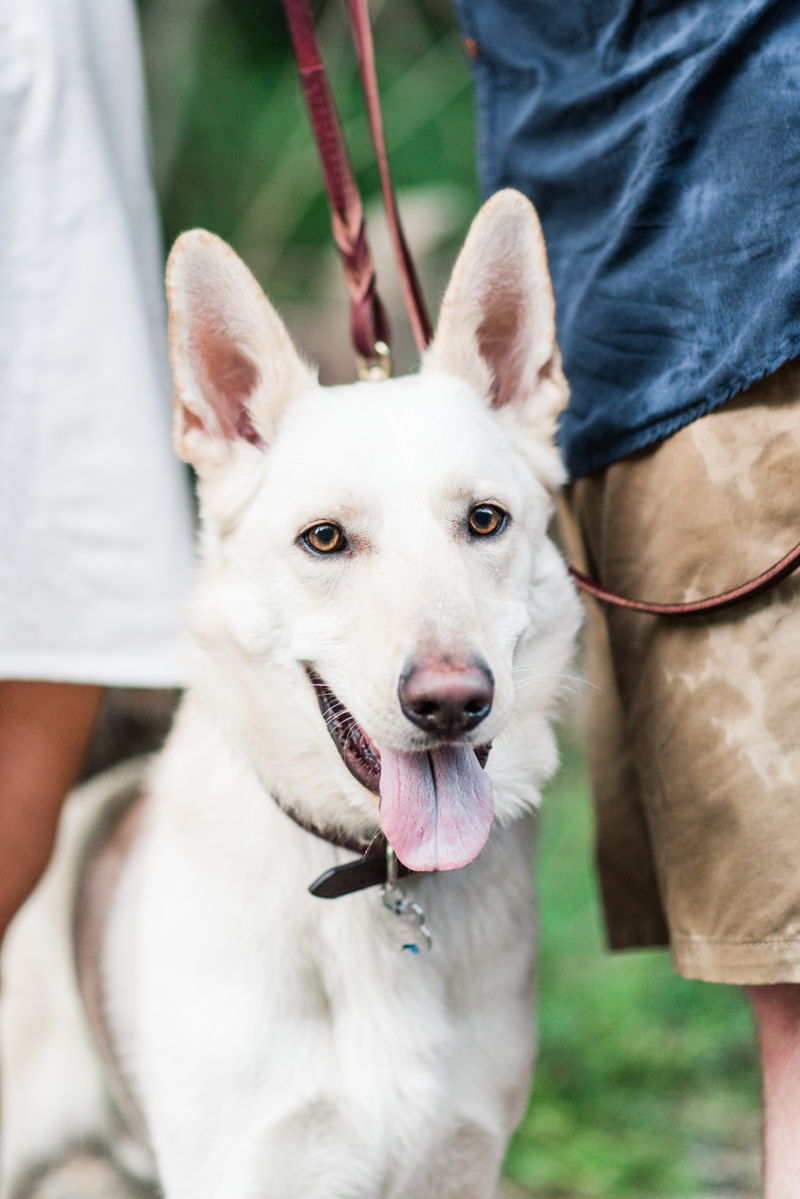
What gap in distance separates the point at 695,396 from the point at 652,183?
1.25 feet

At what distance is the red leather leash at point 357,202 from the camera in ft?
6.17

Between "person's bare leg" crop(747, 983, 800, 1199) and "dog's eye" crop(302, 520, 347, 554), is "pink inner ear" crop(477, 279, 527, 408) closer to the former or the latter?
"dog's eye" crop(302, 520, 347, 554)

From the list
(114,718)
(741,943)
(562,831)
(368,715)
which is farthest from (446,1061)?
(562,831)

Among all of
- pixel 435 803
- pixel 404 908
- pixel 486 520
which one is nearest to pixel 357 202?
pixel 486 520

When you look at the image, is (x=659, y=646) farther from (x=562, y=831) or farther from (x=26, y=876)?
(x=562, y=831)

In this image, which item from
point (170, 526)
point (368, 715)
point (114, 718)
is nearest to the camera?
point (368, 715)

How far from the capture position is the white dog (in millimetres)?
1578

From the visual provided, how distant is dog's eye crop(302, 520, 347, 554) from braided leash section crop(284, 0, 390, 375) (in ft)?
1.87

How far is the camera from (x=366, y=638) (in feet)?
4.83

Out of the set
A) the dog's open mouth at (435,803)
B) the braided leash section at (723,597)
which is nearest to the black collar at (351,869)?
the dog's open mouth at (435,803)

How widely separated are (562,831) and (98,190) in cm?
318

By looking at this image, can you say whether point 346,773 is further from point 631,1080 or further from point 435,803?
Result: point 631,1080

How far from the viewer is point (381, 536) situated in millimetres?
1603

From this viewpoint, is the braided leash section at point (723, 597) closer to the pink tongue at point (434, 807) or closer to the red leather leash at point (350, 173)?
the pink tongue at point (434, 807)
